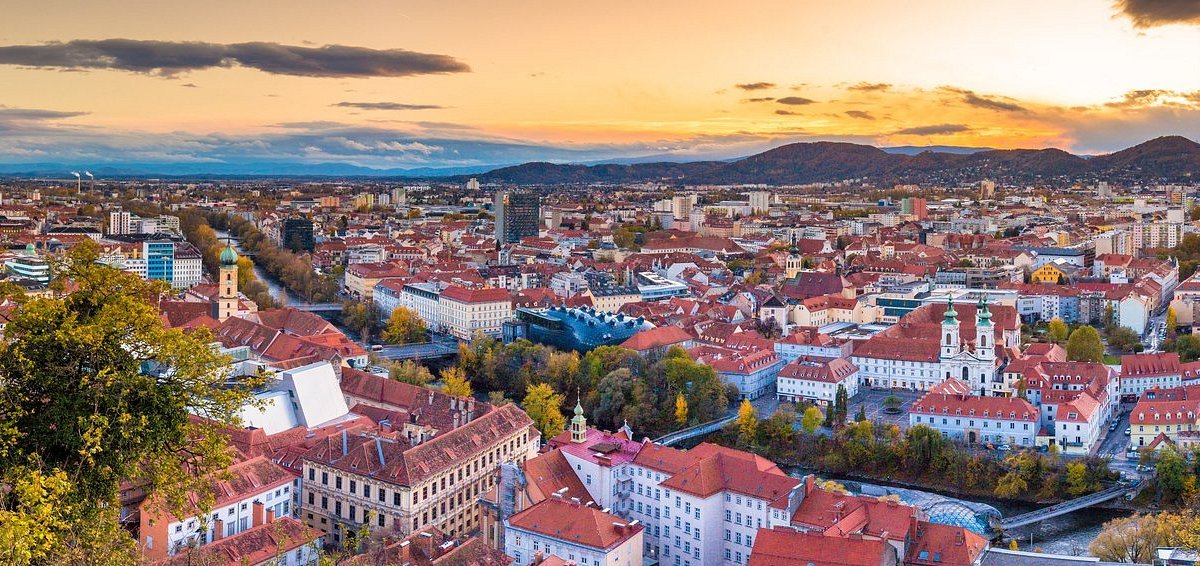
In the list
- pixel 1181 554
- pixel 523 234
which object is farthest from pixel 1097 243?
pixel 1181 554

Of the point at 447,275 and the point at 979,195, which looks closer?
the point at 447,275

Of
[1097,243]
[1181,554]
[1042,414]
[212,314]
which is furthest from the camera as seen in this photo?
[1097,243]

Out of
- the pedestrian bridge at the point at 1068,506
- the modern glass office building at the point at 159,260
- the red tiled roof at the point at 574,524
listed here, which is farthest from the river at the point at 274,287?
the pedestrian bridge at the point at 1068,506

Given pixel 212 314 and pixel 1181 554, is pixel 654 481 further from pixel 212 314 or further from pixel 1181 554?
pixel 212 314

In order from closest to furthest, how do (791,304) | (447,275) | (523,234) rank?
(791,304) < (447,275) < (523,234)

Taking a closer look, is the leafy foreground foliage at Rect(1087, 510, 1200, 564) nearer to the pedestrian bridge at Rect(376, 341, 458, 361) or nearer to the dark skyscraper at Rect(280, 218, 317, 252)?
the pedestrian bridge at Rect(376, 341, 458, 361)

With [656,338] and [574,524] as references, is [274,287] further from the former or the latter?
[574,524]

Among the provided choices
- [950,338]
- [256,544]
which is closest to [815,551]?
[256,544]
